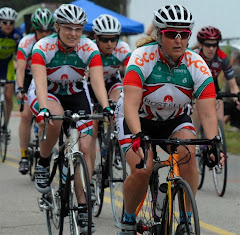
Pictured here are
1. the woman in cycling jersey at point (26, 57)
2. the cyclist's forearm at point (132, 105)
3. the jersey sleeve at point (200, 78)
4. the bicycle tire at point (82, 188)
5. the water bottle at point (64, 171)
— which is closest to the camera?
the cyclist's forearm at point (132, 105)

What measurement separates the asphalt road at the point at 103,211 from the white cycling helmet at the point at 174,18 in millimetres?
2404

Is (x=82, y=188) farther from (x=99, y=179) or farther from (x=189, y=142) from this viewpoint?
(x=99, y=179)

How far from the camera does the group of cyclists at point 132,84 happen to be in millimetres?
5504

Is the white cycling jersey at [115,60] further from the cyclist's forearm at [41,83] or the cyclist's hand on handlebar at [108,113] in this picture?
the cyclist's hand on handlebar at [108,113]

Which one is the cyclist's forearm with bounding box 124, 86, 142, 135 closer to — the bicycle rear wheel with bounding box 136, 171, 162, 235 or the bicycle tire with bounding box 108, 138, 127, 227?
the bicycle rear wheel with bounding box 136, 171, 162, 235

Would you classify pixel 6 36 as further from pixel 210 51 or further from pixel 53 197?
pixel 53 197

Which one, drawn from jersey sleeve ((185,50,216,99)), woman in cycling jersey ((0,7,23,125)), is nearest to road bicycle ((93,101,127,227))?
jersey sleeve ((185,50,216,99))

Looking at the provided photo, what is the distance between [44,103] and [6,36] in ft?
18.9

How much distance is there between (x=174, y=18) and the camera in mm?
5465

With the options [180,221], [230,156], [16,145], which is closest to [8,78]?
[16,145]

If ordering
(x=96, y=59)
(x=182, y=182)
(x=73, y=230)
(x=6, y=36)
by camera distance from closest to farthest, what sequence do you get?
(x=182, y=182) < (x=73, y=230) < (x=96, y=59) < (x=6, y=36)

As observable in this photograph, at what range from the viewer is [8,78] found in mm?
12664

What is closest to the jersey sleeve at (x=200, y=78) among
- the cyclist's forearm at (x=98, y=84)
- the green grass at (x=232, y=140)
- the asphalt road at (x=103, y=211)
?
the cyclist's forearm at (x=98, y=84)

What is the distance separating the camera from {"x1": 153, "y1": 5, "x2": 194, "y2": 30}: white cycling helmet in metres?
5.46
